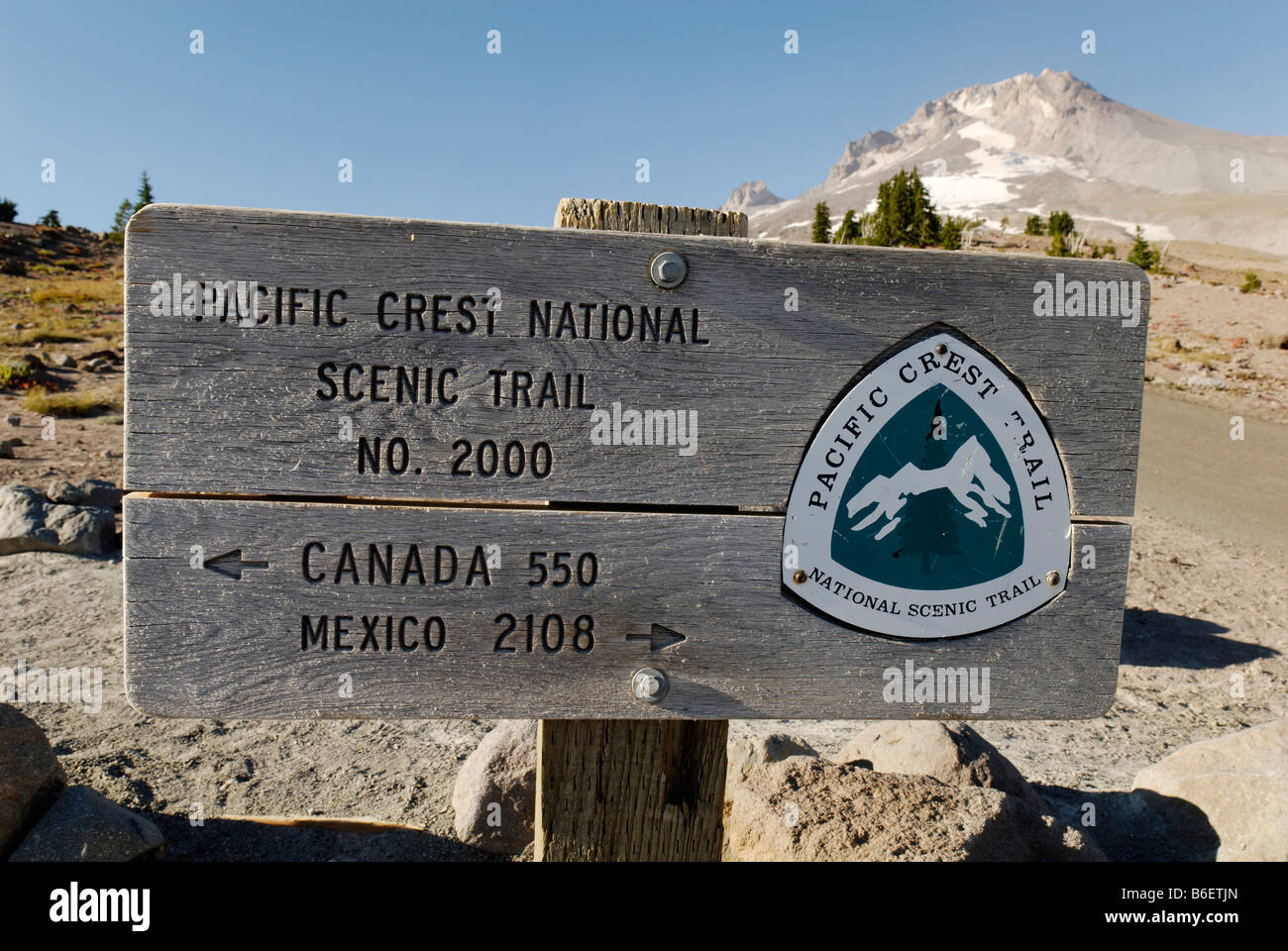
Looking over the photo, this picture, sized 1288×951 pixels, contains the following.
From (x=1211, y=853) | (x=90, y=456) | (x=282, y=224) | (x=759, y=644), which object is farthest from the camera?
(x=90, y=456)

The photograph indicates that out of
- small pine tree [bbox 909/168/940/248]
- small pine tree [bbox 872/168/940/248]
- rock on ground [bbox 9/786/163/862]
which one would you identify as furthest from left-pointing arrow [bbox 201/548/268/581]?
small pine tree [bbox 909/168/940/248]

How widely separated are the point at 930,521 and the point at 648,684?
63 centimetres

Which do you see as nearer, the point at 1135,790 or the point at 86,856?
the point at 86,856

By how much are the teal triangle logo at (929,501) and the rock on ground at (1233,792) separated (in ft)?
7.88

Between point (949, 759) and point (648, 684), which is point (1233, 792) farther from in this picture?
point (648, 684)

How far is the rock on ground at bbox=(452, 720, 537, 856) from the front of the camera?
10.5 ft

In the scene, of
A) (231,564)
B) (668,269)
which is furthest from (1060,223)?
(231,564)

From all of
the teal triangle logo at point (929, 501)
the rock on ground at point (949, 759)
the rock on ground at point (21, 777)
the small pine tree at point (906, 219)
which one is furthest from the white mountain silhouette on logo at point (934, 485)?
the small pine tree at point (906, 219)

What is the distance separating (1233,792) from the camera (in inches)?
129

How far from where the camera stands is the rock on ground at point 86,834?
8.49 ft

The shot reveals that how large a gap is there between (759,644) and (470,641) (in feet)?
1.82

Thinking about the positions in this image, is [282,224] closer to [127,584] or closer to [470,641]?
[127,584]

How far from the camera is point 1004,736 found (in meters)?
4.61
